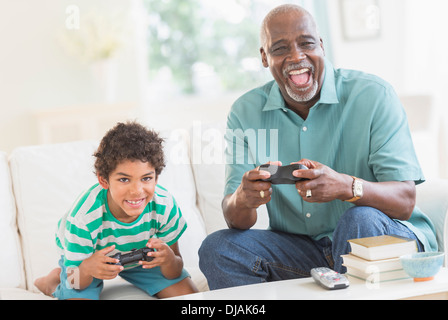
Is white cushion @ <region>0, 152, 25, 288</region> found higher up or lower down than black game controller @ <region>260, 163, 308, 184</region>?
lower down

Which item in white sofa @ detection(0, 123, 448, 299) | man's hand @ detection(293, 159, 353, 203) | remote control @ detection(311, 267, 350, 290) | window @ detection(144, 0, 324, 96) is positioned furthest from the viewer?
window @ detection(144, 0, 324, 96)

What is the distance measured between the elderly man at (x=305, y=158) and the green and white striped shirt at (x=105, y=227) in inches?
7.5

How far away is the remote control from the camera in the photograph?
121 centimetres

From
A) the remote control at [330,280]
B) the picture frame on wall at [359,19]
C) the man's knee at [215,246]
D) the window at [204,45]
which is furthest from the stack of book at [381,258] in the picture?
the window at [204,45]

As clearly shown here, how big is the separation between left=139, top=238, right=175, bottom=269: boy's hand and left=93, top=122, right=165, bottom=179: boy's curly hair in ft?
0.67

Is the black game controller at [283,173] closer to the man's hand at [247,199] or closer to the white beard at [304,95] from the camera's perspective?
the man's hand at [247,199]

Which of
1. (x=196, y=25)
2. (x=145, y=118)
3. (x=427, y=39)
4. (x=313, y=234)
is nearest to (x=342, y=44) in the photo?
(x=427, y=39)

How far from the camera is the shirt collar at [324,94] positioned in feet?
5.39

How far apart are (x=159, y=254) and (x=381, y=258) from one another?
63 cm

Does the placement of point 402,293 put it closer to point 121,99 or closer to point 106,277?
point 106,277

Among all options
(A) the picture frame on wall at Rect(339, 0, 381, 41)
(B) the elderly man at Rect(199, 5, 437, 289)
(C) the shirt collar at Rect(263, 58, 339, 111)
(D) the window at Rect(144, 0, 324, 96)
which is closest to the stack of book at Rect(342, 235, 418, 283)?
(B) the elderly man at Rect(199, 5, 437, 289)

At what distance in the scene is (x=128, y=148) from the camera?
1582 millimetres

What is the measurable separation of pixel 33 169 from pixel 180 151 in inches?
20.6

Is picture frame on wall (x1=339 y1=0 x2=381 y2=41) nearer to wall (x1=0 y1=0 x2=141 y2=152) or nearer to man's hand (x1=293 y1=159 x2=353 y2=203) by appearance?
wall (x1=0 y1=0 x2=141 y2=152)
